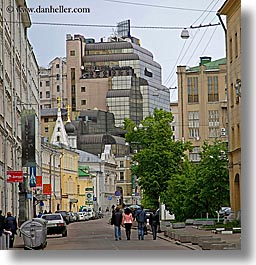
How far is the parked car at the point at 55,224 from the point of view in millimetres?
40594

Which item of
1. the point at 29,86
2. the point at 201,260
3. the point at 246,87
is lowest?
the point at 201,260

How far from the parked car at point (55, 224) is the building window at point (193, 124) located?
1389 centimetres

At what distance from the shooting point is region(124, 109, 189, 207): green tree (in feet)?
178

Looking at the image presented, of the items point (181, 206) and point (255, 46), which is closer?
point (255, 46)

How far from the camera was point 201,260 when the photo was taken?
2538cm

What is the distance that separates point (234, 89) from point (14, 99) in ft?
33.9

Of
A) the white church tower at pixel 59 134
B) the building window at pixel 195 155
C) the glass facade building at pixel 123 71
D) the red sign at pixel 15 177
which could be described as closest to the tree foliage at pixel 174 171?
the white church tower at pixel 59 134

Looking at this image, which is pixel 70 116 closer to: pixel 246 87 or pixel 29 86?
pixel 29 86

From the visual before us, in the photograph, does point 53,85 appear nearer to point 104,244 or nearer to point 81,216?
point 104,244

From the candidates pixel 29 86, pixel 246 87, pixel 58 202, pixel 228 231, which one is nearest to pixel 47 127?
pixel 29 86

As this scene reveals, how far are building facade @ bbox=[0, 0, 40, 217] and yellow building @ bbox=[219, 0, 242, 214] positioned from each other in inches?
323

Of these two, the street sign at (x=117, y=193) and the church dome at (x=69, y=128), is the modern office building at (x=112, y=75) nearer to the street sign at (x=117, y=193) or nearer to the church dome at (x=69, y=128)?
the church dome at (x=69, y=128)

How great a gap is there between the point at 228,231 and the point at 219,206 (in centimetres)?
1137

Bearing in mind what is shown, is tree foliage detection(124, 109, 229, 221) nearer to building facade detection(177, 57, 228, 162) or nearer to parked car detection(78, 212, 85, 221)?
building facade detection(177, 57, 228, 162)
